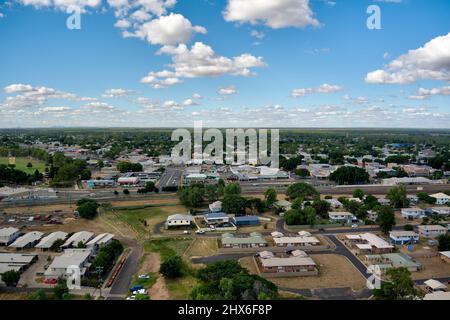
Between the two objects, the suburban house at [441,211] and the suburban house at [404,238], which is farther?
the suburban house at [441,211]

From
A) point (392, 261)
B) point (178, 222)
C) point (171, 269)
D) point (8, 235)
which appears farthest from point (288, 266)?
A: point (8, 235)

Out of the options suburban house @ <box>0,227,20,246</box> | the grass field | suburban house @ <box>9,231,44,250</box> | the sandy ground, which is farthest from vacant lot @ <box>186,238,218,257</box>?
the grass field

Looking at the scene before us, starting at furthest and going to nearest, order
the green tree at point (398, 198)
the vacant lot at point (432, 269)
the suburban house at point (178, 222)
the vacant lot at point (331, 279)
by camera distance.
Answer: the green tree at point (398, 198) → the suburban house at point (178, 222) → the vacant lot at point (432, 269) → the vacant lot at point (331, 279)

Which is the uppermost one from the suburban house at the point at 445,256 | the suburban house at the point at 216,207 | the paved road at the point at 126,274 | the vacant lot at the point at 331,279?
the suburban house at the point at 216,207

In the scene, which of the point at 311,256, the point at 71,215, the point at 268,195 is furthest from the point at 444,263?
the point at 71,215

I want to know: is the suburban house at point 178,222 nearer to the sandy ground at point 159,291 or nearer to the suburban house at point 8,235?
the sandy ground at point 159,291

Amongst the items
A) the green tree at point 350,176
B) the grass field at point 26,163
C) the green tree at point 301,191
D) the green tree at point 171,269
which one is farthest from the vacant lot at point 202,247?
the grass field at point 26,163
